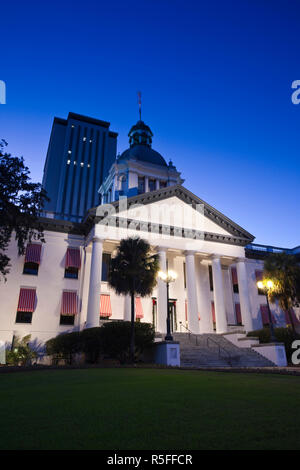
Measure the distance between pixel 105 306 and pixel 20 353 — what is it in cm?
787

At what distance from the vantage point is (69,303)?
26750 millimetres

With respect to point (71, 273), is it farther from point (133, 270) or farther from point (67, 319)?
point (133, 270)

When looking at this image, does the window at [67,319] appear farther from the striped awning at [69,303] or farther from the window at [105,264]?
the window at [105,264]

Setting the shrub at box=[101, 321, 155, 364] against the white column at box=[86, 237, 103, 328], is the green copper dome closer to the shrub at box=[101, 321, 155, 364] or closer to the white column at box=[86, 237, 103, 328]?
the white column at box=[86, 237, 103, 328]

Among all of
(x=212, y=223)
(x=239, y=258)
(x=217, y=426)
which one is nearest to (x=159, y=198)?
(x=212, y=223)

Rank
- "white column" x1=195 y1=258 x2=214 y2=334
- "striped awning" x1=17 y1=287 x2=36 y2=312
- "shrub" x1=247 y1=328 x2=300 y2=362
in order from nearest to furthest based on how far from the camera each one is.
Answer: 1. "shrub" x1=247 y1=328 x2=300 y2=362
2. "striped awning" x1=17 y1=287 x2=36 y2=312
3. "white column" x1=195 y1=258 x2=214 y2=334

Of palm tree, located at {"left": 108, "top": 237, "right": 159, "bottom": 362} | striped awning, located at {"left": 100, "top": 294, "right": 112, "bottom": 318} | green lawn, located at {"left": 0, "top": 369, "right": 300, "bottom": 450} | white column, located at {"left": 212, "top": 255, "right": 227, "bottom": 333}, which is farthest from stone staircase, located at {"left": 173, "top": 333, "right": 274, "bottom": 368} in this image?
green lawn, located at {"left": 0, "top": 369, "right": 300, "bottom": 450}

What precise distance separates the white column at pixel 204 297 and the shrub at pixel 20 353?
1569 cm

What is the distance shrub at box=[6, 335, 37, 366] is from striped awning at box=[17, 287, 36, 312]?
2271 mm

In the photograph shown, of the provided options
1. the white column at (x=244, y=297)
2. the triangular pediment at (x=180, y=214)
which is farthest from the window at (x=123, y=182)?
the white column at (x=244, y=297)

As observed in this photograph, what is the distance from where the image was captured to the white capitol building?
25844 mm

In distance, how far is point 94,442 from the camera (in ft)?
10.8

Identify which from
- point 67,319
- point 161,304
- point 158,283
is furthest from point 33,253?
point 161,304
